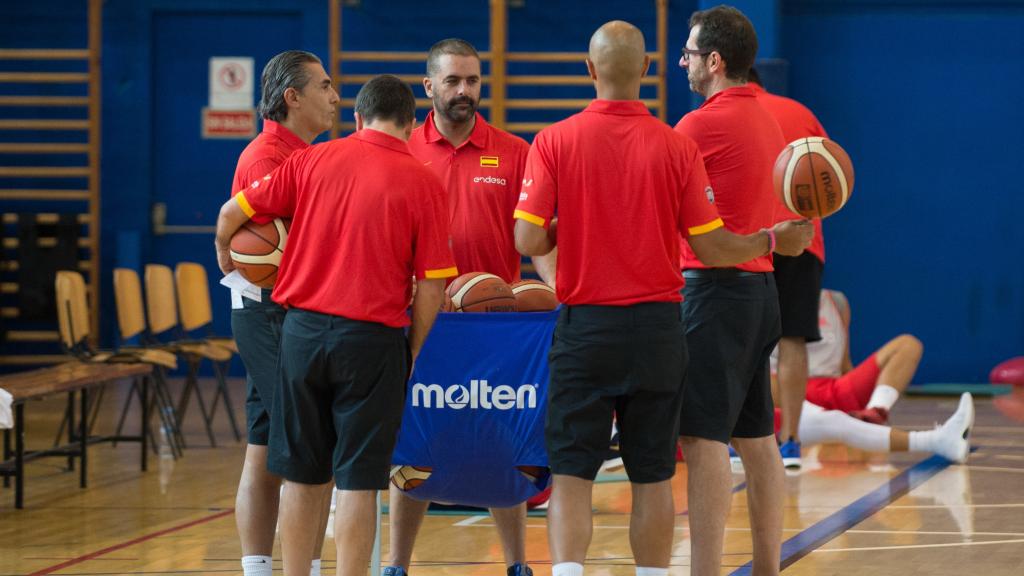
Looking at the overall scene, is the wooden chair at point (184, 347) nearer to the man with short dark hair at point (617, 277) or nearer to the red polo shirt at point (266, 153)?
the red polo shirt at point (266, 153)

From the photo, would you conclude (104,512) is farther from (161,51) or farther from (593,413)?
(161,51)

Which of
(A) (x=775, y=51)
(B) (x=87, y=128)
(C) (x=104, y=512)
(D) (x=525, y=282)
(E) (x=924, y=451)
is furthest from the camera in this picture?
(B) (x=87, y=128)

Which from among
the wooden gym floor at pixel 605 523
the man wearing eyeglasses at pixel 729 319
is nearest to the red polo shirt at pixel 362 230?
the man wearing eyeglasses at pixel 729 319

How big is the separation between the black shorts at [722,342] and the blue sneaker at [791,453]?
3142 mm

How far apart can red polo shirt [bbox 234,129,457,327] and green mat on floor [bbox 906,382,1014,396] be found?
8420 mm

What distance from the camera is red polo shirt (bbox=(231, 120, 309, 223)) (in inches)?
160

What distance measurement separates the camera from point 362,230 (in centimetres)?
358

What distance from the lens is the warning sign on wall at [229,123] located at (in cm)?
1244

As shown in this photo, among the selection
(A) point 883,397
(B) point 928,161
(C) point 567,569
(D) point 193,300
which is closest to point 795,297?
(A) point 883,397

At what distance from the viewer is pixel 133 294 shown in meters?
8.71

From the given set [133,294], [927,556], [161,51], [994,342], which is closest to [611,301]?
[927,556]

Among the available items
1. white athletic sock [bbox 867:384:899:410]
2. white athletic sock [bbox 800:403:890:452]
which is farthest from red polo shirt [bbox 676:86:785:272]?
white athletic sock [bbox 867:384:899:410]

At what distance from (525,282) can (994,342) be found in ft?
28.0

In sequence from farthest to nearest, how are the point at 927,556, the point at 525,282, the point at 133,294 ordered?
the point at 133,294, the point at 927,556, the point at 525,282
